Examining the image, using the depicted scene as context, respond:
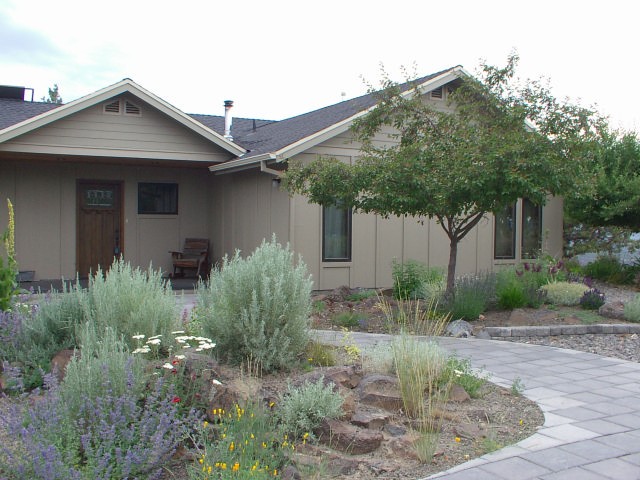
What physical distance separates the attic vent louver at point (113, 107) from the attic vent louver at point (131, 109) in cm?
15

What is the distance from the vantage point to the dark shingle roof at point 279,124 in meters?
12.9

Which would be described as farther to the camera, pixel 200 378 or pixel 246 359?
pixel 246 359

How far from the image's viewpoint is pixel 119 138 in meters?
13.1

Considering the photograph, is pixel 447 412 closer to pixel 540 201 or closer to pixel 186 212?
pixel 540 201

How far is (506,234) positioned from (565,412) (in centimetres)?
1046

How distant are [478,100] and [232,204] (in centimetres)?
618

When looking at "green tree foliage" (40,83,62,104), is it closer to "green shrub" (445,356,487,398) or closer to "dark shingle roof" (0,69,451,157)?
"dark shingle roof" (0,69,451,157)

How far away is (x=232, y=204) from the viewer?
14797mm

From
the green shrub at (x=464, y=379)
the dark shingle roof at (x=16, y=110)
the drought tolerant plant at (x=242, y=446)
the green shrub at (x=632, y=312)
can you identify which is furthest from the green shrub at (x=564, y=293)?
the dark shingle roof at (x=16, y=110)

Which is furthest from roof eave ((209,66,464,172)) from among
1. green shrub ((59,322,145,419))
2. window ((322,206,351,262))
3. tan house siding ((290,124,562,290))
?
green shrub ((59,322,145,419))

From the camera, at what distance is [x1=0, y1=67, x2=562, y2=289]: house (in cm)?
1280

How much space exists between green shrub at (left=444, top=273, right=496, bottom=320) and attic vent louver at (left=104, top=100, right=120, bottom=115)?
7382 mm

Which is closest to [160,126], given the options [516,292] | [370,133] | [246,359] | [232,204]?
[232,204]

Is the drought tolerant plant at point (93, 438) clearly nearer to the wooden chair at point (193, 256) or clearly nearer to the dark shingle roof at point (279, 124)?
the dark shingle roof at point (279, 124)
